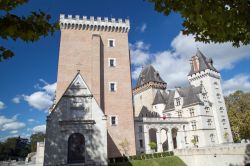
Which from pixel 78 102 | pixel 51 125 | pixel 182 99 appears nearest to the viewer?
pixel 51 125

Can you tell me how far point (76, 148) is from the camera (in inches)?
981

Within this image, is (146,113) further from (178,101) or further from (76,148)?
(76,148)

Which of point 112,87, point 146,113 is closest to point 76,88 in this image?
point 112,87

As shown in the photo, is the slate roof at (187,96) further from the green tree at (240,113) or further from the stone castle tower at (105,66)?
the stone castle tower at (105,66)

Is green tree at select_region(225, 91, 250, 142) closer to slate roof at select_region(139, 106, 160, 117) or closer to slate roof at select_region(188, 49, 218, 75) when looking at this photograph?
slate roof at select_region(188, 49, 218, 75)

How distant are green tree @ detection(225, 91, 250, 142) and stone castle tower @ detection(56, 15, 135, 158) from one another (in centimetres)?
2681

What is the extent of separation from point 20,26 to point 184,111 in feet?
156

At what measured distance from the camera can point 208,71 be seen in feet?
174

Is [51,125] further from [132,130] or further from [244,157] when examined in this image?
[244,157]

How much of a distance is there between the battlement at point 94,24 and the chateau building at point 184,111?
1742 cm

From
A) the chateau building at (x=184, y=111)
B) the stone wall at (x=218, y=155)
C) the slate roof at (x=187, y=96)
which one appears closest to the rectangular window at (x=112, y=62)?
the chateau building at (x=184, y=111)

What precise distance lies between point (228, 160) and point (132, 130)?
1340 centimetres

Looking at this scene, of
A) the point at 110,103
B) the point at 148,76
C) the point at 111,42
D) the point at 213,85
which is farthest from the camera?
the point at 148,76

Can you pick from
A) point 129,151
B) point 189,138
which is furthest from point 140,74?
point 129,151
